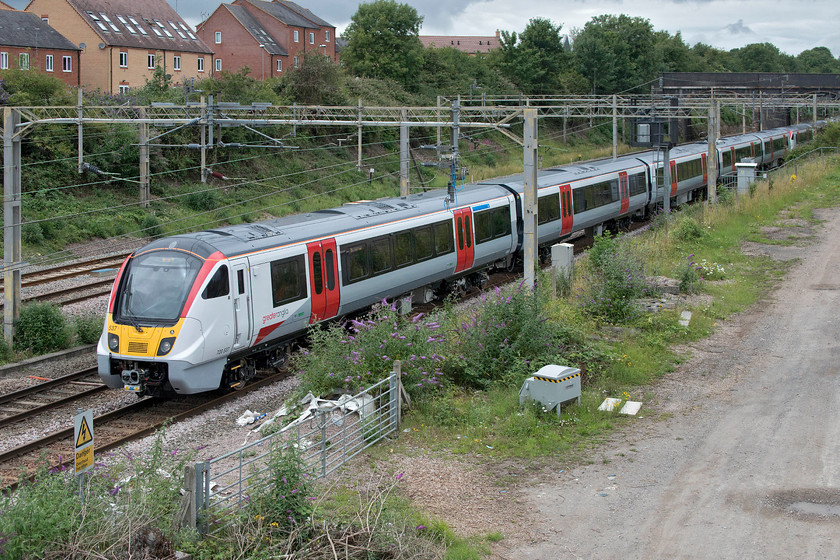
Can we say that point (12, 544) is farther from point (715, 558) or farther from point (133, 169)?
point (133, 169)

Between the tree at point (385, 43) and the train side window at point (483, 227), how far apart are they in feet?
134

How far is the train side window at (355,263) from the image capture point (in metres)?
16.8

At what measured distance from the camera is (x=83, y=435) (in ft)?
26.6

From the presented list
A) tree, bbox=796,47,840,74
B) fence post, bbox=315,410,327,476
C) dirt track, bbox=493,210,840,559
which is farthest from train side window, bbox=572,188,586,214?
tree, bbox=796,47,840,74

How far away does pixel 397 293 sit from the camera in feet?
61.6

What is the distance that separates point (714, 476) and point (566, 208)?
16739 millimetres

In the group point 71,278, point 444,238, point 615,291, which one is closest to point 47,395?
point 444,238

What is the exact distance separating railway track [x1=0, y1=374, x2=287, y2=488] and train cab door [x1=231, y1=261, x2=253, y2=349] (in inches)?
42.7

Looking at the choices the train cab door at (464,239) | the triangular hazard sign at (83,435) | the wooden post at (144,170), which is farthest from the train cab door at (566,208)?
the triangular hazard sign at (83,435)

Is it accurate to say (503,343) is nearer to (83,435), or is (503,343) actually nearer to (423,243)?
(423,243)

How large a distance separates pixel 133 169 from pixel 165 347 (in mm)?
23643

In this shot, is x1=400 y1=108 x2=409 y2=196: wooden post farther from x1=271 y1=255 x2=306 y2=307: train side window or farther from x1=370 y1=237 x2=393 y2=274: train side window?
x1=271 y1=255 x2=306 y2=307: train side window

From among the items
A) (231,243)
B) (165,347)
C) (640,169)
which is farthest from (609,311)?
(640,169)

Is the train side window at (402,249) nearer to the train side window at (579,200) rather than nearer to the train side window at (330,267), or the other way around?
the train side window at (330,267)
